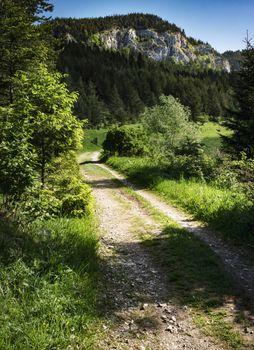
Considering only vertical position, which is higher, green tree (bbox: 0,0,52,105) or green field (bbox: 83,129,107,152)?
green tree (bbox: 0,0,52,105)

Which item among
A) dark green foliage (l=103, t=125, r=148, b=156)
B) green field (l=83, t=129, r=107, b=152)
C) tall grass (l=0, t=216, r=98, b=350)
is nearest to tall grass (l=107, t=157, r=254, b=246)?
tall grass (l=0, t=216, r=98, b=350)

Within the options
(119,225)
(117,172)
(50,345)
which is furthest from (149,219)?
(117,172)

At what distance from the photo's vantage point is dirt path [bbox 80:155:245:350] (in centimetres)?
545

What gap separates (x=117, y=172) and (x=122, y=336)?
2295 cm

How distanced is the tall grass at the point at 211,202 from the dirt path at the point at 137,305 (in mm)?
2374

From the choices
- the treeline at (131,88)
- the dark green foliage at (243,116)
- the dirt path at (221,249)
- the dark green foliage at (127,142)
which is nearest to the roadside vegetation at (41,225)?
the dirt path at (221,249)

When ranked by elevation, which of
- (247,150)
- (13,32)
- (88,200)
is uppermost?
(13,32)

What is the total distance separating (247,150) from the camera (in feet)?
68.4

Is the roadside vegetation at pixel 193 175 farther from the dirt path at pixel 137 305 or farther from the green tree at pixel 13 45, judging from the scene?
the green tree at pixel 13 45

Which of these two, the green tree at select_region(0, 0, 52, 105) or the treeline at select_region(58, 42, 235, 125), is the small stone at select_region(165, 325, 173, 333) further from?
the treeline at select_region(58, 42, 235, 125)

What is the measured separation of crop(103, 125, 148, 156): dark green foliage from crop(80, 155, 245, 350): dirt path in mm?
23026

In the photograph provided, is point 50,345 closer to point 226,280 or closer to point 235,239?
point 226,280

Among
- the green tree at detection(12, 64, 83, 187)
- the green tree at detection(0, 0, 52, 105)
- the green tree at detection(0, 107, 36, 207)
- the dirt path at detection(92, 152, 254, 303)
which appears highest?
the green tree at detection(0, 0, 52, 105)

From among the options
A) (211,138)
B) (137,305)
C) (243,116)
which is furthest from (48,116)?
(211,138)
